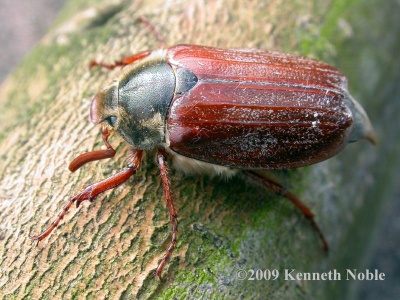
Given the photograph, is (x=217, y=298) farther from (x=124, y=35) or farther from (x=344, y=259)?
(x=124, y=35)

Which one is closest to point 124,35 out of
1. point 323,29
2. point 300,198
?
point 323,29

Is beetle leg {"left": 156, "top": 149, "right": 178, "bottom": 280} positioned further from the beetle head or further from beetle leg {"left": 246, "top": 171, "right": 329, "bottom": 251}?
beetle leg {"left": 246, "top": 171, "right": 329, "bottom": 251}

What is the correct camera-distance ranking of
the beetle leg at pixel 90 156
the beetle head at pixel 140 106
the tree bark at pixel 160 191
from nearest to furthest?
the tree bark at pixel 160 191
the beetle leg at pixel 90 156
the beetle head at pixel 140 106

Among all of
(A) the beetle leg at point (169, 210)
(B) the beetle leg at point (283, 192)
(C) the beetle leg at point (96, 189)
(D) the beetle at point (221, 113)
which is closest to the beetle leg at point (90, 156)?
(D) the beetle at point (221, 113)

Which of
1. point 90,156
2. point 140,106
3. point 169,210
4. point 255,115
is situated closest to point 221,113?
point 255,115

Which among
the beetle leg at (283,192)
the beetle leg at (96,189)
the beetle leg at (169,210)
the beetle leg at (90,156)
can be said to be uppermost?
the beetle leg at (90,156)

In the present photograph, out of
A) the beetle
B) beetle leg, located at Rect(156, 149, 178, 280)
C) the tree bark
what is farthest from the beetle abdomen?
the tree bark

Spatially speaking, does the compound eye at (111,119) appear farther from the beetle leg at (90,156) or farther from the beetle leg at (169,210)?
the beetle leg at (169,210)

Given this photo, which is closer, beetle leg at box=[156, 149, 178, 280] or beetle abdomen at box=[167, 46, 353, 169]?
beetle leg at box=[156, 149, 178, 280]
